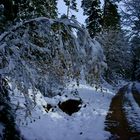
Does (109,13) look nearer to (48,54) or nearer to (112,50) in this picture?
(112,50)

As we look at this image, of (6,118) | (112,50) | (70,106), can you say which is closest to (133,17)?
(112,50)

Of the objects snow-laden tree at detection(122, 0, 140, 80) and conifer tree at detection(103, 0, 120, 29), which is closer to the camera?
snow-laden tree at detection(122, 0, 140, 80)

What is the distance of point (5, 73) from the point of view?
7.77 m

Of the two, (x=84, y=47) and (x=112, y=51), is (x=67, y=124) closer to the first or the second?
(x=84, y=47)

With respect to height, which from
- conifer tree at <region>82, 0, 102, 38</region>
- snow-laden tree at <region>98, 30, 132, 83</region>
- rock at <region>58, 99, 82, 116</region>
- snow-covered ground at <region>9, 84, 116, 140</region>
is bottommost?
snow-covered ground at <region>9, 84, 116, 140</region>

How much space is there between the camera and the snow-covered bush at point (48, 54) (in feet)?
25.3

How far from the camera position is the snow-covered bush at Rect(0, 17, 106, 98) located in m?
7.71

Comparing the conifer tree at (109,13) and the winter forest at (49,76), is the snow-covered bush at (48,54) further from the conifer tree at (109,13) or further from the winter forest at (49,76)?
the conifer tree at (109,13)

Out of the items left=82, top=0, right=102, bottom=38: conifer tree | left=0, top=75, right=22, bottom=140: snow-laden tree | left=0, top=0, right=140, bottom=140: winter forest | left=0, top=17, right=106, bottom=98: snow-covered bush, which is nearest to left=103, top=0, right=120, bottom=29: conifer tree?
left=82, top=0, right=102, bottom=38: conifer tree

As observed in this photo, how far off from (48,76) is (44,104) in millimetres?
7170

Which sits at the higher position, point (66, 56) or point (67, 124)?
point (66, 56)

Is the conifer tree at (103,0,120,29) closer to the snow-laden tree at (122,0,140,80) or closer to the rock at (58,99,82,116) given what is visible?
the snow-laden tree at (122,0,140,80)

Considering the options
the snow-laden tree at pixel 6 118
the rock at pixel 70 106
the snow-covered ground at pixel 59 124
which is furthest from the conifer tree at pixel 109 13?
the snow-laden tree at pixel 6 118

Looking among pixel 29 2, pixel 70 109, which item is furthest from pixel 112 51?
pixel 29 2
